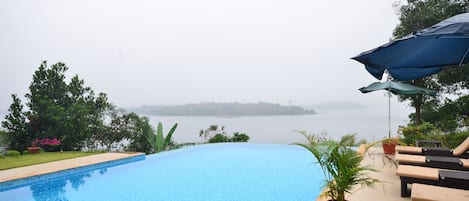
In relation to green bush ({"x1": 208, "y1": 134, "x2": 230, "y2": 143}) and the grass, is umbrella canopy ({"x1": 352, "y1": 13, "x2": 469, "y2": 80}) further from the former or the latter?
green bush ({"x1": 208, "y1": 134, "x2": 230, "y2": 143})

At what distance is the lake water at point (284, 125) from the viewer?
11.3 m

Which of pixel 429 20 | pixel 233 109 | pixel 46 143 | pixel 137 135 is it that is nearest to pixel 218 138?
pixel 137 135

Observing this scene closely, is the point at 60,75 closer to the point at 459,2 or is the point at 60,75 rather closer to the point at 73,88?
the point at 73,88

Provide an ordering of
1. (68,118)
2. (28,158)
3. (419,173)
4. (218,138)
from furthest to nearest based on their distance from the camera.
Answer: (218,138), (68,118), (28,158), (419,173)

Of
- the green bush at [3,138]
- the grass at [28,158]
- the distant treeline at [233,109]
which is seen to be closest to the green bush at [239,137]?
the grass at [28,158]

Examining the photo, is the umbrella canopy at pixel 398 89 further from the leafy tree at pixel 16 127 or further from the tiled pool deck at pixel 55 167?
the leafy tree at pixel 16 127

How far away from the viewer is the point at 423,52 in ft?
11.1

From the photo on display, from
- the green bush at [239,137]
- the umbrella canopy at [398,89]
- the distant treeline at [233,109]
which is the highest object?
the umbrella canopy at [398,89]

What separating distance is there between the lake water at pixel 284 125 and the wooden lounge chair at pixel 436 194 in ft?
23.3

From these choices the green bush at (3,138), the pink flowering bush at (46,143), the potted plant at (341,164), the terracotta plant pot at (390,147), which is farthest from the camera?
the pink flowering bush at (46,143)

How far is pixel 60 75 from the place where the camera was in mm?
9984

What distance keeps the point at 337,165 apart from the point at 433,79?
9.61 metres

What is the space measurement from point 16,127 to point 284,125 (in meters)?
11.5

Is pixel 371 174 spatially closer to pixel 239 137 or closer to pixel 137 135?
pixel 239 137
